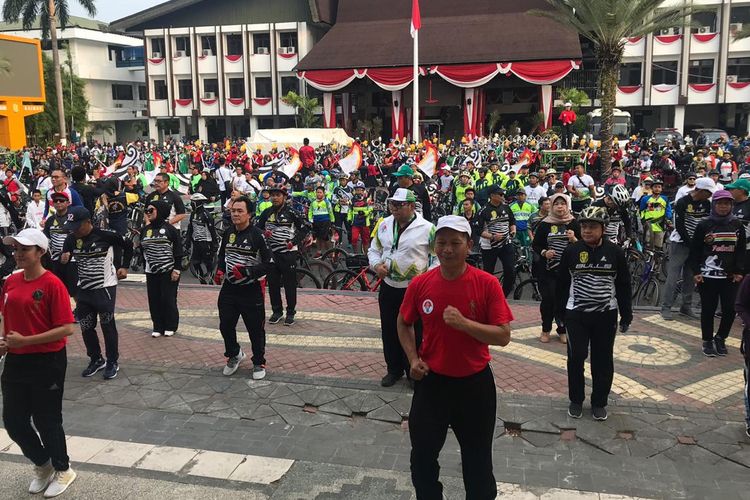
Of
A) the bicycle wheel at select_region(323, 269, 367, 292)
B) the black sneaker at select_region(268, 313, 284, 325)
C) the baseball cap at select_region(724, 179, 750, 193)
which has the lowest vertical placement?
the black sneaker at select_region(268, 313, 284, 325)

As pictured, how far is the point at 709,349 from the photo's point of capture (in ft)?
24.1

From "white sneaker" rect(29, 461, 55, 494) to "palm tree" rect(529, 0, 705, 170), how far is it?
1924cm

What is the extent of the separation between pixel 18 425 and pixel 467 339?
3144mm

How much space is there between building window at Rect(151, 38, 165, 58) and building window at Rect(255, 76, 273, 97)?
8532 mm

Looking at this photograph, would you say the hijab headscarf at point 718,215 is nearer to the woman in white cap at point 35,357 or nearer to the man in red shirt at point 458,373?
the man in red shirt at point 458,373

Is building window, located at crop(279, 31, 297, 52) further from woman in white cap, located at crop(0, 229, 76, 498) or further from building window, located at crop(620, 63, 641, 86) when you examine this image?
woman in white cap, located at crop(0, 229, 76, 498)

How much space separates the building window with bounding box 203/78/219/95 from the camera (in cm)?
5309

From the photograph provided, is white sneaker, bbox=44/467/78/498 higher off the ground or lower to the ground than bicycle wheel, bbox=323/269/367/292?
lower

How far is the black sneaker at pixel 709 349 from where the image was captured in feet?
24.0

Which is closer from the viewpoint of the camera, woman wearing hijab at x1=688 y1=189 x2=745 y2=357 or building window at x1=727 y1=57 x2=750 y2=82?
woman wearing hijab at x1=688 y1=189 x2=745 y2=357

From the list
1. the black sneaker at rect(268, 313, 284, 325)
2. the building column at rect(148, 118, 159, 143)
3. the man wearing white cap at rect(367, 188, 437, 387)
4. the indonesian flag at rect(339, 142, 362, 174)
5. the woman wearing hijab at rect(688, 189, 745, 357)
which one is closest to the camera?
the man wearing white cap at rect(367, 188, 437, 387)

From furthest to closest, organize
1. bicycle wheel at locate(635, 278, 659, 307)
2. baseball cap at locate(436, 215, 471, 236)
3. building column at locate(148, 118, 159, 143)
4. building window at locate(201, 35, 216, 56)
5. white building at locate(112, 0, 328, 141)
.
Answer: building column at locate(148, 118, 159, 143), building window at locate(201, 35, 216, 56), white building at locate(112, 0, 328, 141), bicycle wheel at locate(635, 278, 659, 307), baseball cap at locate(436, 215, 471, 236)

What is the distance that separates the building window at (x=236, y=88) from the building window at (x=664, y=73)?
31.1 metres

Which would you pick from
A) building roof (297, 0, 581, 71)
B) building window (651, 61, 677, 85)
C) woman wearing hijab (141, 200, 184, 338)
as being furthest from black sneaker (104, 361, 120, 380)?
building window (651, 61, 677, 85)
